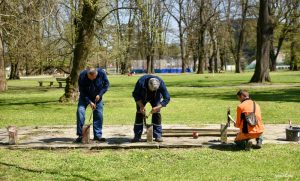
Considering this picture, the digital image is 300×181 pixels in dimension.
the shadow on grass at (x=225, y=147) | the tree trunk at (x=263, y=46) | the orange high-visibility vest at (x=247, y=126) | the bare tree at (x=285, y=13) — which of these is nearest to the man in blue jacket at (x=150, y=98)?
the shadow on grass at (x=225, y=147)

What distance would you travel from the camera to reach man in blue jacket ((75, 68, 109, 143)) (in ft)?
32.2

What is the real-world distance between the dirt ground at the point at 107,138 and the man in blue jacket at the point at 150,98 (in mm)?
320

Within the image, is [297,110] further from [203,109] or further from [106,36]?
[106,36]

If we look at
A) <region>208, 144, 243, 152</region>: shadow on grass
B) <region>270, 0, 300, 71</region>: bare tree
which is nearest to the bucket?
<region>208, 144, 243, 152</region>: shadow on grass

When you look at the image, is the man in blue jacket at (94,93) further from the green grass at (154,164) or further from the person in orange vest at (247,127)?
the person in orange vest at (247,127)

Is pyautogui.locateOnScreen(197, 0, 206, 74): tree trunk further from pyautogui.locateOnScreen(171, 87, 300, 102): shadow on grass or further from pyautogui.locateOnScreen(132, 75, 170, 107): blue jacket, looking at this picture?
pyautogui.locateOnScreen(132, 75, 170, 107): blue jacket

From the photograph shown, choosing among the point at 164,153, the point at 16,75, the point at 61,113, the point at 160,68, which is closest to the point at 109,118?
the point at 61,113

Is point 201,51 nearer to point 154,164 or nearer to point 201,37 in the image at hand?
point 201,37

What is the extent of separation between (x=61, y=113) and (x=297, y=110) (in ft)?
28.4

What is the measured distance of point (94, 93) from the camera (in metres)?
9.96

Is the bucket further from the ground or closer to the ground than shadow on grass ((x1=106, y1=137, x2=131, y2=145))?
further from the ground

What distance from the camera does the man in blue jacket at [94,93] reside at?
9.80m

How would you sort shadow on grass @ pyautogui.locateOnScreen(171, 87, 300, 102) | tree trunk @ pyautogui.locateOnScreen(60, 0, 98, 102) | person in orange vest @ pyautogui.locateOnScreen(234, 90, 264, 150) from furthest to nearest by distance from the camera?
shadow on grass @ pyautogui.locateOnScreen(171, 87, 300, 102) < tree trunk @ pyautogui.locateOnScreen(60, 0, 98, 102) < person in orange vest @ pyautogui.locateOnScreen(234, 90, 264, 150)

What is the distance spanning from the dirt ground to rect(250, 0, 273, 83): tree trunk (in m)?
21.0
